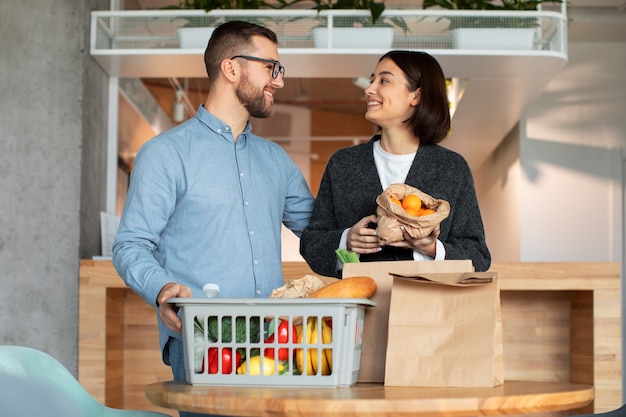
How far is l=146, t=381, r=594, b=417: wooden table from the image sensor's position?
1216mm

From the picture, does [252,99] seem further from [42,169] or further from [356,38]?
[356,38]

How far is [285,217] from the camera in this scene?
222cm

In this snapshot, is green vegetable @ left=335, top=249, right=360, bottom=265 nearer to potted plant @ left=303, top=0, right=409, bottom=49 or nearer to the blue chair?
the blue chair

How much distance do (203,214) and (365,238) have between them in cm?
36

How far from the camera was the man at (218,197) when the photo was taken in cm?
189

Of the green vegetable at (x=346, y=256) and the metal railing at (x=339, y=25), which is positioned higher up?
the metal railing at (x=339, y=25)

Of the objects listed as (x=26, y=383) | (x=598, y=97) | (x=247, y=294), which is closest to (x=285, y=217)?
(x=247, y=294)

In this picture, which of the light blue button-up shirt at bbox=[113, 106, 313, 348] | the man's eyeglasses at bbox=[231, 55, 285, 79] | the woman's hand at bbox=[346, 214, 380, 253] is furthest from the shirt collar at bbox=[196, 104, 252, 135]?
the woman's hand at bbox=[346, 214, 380, 253]

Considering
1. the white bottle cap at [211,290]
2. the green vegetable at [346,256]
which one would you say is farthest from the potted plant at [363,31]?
the white bottle cap at [211,290]

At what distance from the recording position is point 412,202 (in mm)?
1732

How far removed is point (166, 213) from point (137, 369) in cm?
229

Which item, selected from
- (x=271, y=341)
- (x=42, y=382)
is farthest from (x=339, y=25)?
(x=271, y=341)

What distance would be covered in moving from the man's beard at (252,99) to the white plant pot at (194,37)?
7.10 feet

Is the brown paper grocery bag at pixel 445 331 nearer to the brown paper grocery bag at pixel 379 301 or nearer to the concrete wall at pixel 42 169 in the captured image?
the brown paper grocery bag at pixel 379 301
